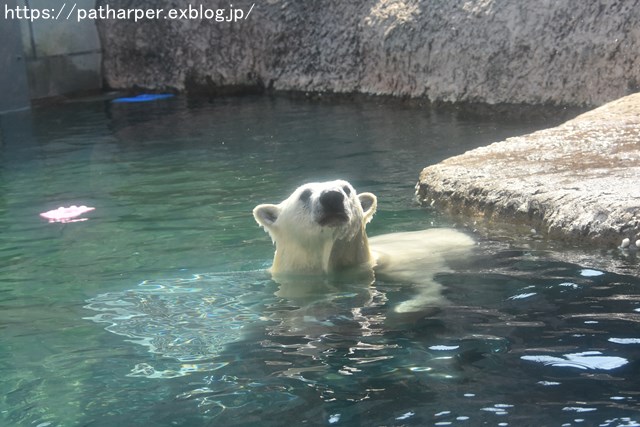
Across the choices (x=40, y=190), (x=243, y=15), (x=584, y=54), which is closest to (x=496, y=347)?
(x=40, y=190)

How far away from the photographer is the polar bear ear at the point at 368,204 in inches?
215

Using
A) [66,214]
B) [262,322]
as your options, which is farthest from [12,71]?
[262,322]

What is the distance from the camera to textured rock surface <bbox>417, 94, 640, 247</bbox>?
532 centimetres

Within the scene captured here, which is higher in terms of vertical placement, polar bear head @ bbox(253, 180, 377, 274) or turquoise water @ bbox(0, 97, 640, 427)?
polar bear head @ bbox(253, 180, 377, 274)

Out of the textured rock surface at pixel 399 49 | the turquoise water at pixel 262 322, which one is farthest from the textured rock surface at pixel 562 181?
the textured rock surface at pixel 399 49

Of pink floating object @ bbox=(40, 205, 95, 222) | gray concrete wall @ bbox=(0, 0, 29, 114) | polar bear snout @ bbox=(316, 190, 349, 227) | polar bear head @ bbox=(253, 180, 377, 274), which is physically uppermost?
gray concrete wall @ bbox=(0, 0, 29, 114)

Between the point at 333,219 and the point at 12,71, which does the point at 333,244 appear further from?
the point at 12,71

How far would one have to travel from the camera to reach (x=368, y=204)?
558cm

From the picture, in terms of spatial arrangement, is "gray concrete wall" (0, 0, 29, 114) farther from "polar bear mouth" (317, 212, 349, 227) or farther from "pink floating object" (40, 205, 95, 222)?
"polar bear mouth" (317, 212, 349, 227)

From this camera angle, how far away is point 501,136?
8945 millimetres

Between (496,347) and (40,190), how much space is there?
5253 mm

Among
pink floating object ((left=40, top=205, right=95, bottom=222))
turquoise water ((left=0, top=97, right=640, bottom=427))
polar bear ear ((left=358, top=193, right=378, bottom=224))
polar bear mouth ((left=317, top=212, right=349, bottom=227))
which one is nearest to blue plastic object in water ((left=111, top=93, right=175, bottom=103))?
turquoise water ((left=0, top=97, right=640, bottom=427))

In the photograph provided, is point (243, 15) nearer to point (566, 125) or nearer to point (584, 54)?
point (584, 54)

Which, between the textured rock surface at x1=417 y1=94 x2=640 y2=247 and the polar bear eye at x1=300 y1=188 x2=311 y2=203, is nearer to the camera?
the polar bear eye at x1=300 y1=188 x2=311 y2=203
